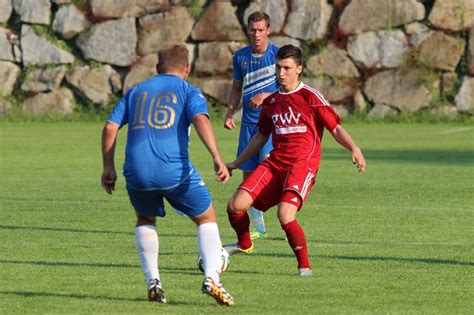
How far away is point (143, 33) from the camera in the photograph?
121 feet

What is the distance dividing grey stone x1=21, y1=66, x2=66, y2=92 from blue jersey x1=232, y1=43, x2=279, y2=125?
23960mm

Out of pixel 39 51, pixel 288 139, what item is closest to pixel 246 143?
pixel 288 139

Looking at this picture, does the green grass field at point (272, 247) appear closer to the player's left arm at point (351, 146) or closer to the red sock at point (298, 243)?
the red sock at point (298, 243)

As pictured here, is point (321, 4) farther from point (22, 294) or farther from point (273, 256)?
point (22, 294)

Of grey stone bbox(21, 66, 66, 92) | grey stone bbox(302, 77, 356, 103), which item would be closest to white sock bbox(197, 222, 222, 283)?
grey stone bbox(302, 77, 356, 103)

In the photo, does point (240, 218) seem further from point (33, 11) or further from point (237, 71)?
point (33, 11)

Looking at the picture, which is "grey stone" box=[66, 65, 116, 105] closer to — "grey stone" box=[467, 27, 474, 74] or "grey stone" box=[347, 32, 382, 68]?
"grey stone" box=[347, 32, 382, 68]

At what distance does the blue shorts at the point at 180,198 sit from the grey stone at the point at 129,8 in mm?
28594

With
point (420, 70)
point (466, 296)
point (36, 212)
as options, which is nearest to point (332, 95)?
point (420, 70)

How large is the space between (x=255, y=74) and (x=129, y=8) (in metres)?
24.3

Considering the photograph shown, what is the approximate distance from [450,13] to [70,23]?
1007cm

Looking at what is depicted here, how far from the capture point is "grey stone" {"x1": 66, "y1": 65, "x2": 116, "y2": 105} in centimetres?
3681

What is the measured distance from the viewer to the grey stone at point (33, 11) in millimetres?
37250

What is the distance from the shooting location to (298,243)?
10.2 m
